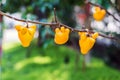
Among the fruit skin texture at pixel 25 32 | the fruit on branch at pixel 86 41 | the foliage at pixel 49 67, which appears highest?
the fruit skin texture at pixel 25 32

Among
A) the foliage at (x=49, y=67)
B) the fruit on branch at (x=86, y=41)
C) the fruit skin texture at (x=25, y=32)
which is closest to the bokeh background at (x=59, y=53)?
the foliage at (x=49, y=67)

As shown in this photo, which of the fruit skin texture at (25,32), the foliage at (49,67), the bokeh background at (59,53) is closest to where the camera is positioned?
the fruit skin texture at (25,32)

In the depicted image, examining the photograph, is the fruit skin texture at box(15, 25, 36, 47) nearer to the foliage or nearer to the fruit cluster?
the fruit cluster

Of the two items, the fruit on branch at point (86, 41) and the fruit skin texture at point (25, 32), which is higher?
the fruit skin texture at point (25, 32)

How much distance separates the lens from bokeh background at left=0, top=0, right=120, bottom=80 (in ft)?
13.3

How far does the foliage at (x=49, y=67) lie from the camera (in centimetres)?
420

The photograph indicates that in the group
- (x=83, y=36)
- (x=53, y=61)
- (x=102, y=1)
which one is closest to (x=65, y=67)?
(x=53, y=61)

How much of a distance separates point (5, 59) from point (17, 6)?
3.76 ft

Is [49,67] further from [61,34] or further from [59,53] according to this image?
[61,34]

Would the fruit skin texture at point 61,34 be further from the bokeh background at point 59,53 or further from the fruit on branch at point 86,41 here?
the bokeh background at point 59,53

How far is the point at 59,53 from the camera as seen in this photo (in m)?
5.24

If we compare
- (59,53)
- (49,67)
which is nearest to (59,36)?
(49,67)

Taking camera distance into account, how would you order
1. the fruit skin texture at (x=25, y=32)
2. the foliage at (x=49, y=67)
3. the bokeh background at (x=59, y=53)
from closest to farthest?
the fruit skin texture at (x=25, y=32)
the bokeh background at (x=59, y=53)
the foliage at (x=49, y=67)

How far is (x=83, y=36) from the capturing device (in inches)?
94.9
